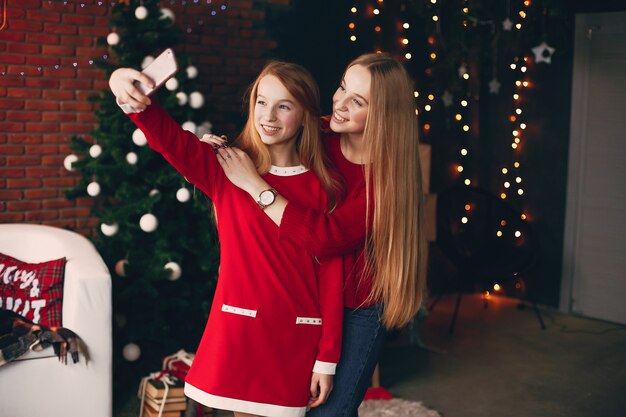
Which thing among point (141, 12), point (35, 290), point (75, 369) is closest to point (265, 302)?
point (75, 369)

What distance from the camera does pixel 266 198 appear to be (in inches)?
76.6

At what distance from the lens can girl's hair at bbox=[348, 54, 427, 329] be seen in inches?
77.5

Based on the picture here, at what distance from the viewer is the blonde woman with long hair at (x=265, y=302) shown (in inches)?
77.0

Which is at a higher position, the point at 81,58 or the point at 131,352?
the point at 81,58

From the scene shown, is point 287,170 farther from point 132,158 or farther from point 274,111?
point 132,158

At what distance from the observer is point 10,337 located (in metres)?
3.38

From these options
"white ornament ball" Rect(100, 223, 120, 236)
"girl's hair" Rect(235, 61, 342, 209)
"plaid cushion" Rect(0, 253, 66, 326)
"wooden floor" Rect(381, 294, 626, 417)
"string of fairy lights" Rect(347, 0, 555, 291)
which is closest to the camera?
"girl's hair" Rect(235, 61, 342, 209)

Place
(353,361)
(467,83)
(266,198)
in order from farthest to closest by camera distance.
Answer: (467,83)
(353,361)
(266,198)

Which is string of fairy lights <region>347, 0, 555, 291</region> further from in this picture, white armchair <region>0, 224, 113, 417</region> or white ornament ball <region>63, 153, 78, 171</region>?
white armchair <region>0, 224, 113, 417</region>

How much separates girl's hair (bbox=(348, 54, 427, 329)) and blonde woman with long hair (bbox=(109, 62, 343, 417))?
0.13 meters

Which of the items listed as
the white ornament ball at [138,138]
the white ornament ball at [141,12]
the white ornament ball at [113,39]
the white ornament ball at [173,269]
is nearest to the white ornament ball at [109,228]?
the white ornament ball at [173,269]

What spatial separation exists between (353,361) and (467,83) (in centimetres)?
439

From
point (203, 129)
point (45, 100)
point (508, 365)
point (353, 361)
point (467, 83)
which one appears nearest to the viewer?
point (353, 361)

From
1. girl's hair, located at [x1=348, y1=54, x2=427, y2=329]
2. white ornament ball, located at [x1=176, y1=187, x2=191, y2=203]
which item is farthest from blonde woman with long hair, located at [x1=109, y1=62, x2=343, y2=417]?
white ornament ball, located at [x1=176, y1=187, x2=191, y2=203]
